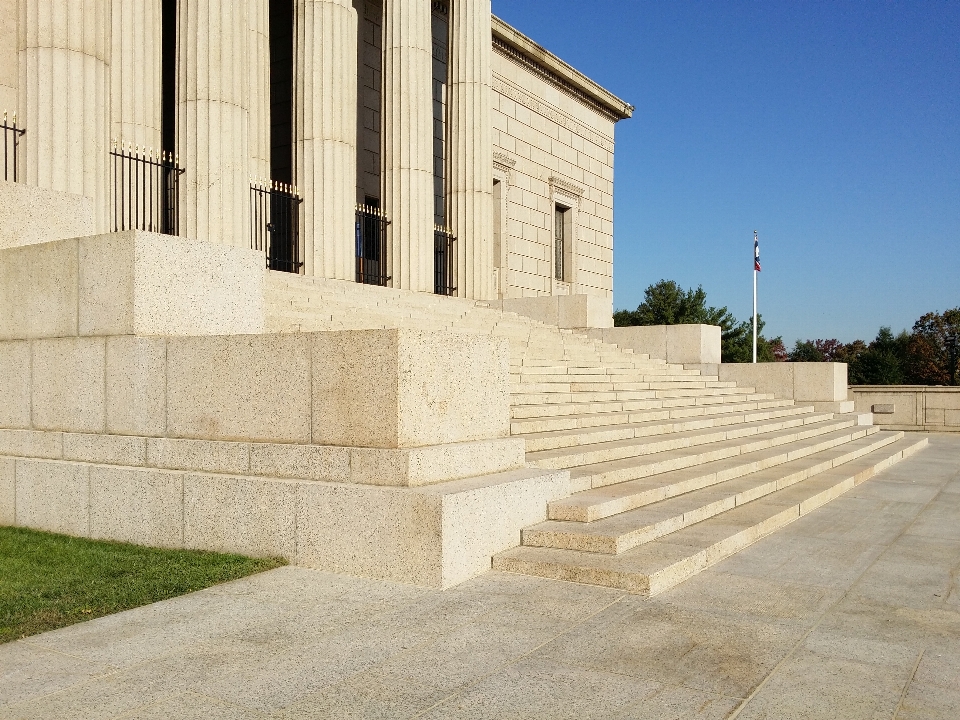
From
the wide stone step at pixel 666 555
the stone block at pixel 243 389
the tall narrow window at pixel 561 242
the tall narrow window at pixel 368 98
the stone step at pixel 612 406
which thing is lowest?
the wide stone step at pixel 666 555

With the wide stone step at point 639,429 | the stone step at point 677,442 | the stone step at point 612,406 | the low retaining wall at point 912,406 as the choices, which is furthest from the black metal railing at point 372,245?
the low retaining wall at point 912,406

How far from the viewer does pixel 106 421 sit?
7672 millimetres

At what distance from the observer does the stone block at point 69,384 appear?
7.70 m

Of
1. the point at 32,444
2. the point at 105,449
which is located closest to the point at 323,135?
the point at 32,444

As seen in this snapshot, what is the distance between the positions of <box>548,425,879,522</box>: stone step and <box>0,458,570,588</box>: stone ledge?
292 mm

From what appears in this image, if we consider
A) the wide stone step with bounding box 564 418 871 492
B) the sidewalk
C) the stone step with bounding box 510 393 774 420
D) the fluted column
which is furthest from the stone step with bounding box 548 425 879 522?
the fluted column

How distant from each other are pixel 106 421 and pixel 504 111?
68.2 ft

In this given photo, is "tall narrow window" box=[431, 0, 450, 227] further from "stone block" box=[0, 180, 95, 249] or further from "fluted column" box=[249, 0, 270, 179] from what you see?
"stone block" box=[0, 180, 95, 249]

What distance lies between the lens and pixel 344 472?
6.21 metres

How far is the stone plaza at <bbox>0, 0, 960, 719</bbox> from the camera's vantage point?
4.15 m

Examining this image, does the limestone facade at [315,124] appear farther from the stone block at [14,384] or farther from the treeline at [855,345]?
the treeline at [855,345]

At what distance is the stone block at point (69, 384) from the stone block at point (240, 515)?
1517mm

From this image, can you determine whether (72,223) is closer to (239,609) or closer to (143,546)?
(143,546)

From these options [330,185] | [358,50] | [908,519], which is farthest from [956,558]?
[358,50]
